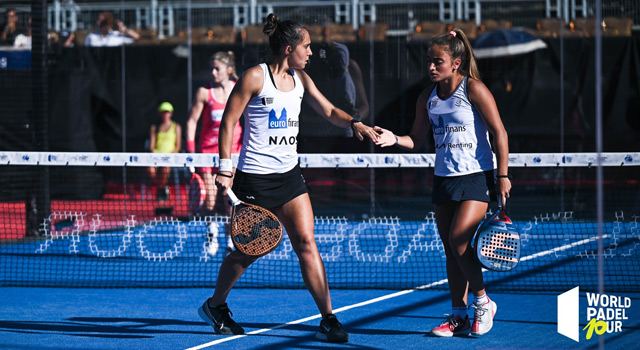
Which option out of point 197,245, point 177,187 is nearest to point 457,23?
point 177,187

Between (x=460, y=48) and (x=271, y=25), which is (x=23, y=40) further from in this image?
(x=460, y=48)

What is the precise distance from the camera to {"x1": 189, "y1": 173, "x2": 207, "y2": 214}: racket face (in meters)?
9.97

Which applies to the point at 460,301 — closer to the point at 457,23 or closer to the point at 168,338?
the point at 168,338

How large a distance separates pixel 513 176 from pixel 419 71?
7.07m

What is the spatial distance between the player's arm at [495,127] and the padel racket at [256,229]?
1.39 meters

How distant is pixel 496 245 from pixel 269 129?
5.13 feet

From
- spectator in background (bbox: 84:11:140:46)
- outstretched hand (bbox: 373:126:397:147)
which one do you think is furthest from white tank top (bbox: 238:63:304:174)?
spectator in background (bbox: 84:11:140:46)

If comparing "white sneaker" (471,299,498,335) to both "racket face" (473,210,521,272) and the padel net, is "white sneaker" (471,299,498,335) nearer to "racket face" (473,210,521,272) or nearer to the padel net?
"racket face" (473,210,521,272)

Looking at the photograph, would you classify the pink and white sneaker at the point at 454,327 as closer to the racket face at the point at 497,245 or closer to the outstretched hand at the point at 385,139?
the racket face at the point at 497,245

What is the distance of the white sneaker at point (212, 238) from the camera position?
9.69 metres

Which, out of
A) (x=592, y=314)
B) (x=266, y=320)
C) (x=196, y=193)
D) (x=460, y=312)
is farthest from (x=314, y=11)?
(x=460, y=312)

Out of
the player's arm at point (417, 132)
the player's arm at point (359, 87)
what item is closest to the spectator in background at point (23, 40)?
the player's arm at point (359, 87)

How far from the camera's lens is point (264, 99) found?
550 cm

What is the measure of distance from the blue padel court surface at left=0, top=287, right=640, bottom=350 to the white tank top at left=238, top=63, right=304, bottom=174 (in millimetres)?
1135
